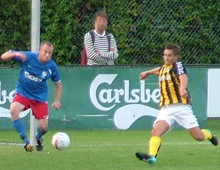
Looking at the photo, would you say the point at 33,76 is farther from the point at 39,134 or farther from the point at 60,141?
the point at 60,141

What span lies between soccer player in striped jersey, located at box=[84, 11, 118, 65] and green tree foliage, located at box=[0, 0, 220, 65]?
1.37 metres

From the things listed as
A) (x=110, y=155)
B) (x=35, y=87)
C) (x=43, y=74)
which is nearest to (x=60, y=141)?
(x=110, y=155)

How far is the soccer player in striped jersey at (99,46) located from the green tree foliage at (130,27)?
137 cm

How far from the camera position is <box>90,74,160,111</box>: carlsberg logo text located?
14.2 metres

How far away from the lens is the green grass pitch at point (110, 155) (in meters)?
9.64

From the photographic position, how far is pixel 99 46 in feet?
46.3

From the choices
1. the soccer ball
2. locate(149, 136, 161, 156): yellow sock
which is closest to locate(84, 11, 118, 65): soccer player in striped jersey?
the soccer ball

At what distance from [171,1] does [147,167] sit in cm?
694

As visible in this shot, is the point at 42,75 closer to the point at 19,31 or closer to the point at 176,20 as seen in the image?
the point at 19,31

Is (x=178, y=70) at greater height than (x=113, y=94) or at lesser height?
greater

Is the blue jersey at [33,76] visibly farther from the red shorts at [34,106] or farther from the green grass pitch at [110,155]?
the green grass pitch at [110,155]

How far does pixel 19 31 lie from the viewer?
15258 mm

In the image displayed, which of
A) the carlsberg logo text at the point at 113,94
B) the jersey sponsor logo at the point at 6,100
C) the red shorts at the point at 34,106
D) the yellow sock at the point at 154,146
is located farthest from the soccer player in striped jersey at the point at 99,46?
the yellow sock at the point at 154,146

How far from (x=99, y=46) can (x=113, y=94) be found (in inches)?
36.5
